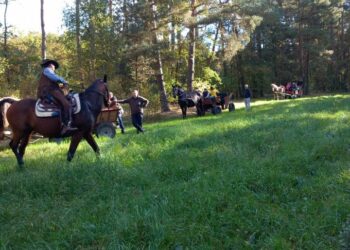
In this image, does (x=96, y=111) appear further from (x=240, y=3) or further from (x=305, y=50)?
(x=305, y=50)

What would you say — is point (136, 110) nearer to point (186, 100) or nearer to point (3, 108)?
point (3, 108)

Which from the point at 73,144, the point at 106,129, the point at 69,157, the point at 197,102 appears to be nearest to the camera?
the point at 69,157

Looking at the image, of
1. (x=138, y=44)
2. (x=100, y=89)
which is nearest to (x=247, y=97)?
(x=138, y=44)

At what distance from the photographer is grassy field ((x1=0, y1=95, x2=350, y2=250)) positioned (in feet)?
15.3

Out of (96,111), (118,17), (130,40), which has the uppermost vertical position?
(118,17)

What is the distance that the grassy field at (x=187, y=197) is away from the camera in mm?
4648

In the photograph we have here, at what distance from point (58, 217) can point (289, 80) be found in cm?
5032

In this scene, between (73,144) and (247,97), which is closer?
(73,144)

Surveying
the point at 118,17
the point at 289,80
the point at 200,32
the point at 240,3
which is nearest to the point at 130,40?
the point at 118,17

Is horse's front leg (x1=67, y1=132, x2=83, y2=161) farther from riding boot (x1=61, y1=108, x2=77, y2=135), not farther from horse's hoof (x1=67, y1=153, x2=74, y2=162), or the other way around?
riding boot (x1=61, y1=108, x2=77, y2=135)

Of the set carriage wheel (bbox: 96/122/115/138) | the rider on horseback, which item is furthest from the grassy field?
carriage wheel (bbox: 96/122/115/138)

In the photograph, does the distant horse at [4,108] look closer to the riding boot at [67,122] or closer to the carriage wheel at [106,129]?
the riding boot at [67,122]

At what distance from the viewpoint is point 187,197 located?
18.9 ft

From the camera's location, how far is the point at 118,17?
2869 centimetres
